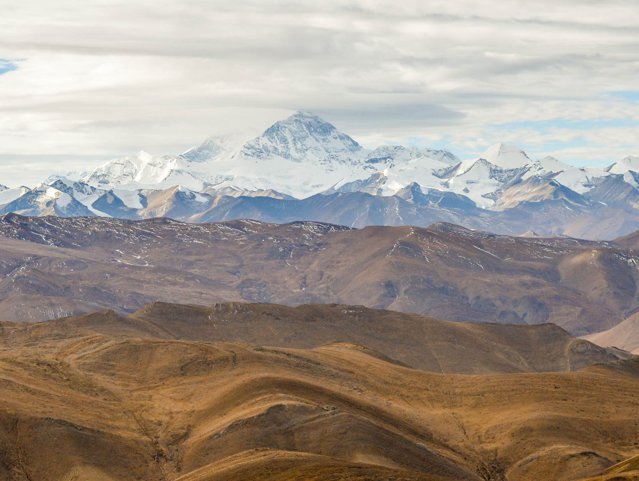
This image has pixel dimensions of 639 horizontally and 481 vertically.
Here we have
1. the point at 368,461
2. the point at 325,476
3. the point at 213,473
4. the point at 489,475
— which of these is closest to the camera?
the point at 325,476

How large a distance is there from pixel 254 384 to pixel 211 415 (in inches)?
414

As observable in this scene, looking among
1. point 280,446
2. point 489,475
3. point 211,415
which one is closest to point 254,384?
point 211,415

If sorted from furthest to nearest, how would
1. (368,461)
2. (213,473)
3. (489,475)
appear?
(489,475)
(368,461)
(213,473)

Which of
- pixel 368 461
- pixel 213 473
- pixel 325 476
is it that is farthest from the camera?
pixel 368 461

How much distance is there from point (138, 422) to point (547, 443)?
6727cm

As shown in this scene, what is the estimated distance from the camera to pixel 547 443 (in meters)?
181

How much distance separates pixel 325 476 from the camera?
449 feet

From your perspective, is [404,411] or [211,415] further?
[404,411]

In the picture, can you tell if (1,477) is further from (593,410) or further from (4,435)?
(593,410)

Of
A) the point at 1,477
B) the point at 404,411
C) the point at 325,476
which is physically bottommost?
the point at 404,411

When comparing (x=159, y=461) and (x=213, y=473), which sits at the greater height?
(x=213, y=473)

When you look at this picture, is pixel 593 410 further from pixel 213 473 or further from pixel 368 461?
pixel 213 473

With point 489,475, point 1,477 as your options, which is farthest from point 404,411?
point 1,477

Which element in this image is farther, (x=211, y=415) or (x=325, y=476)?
(x=211, y=415)
